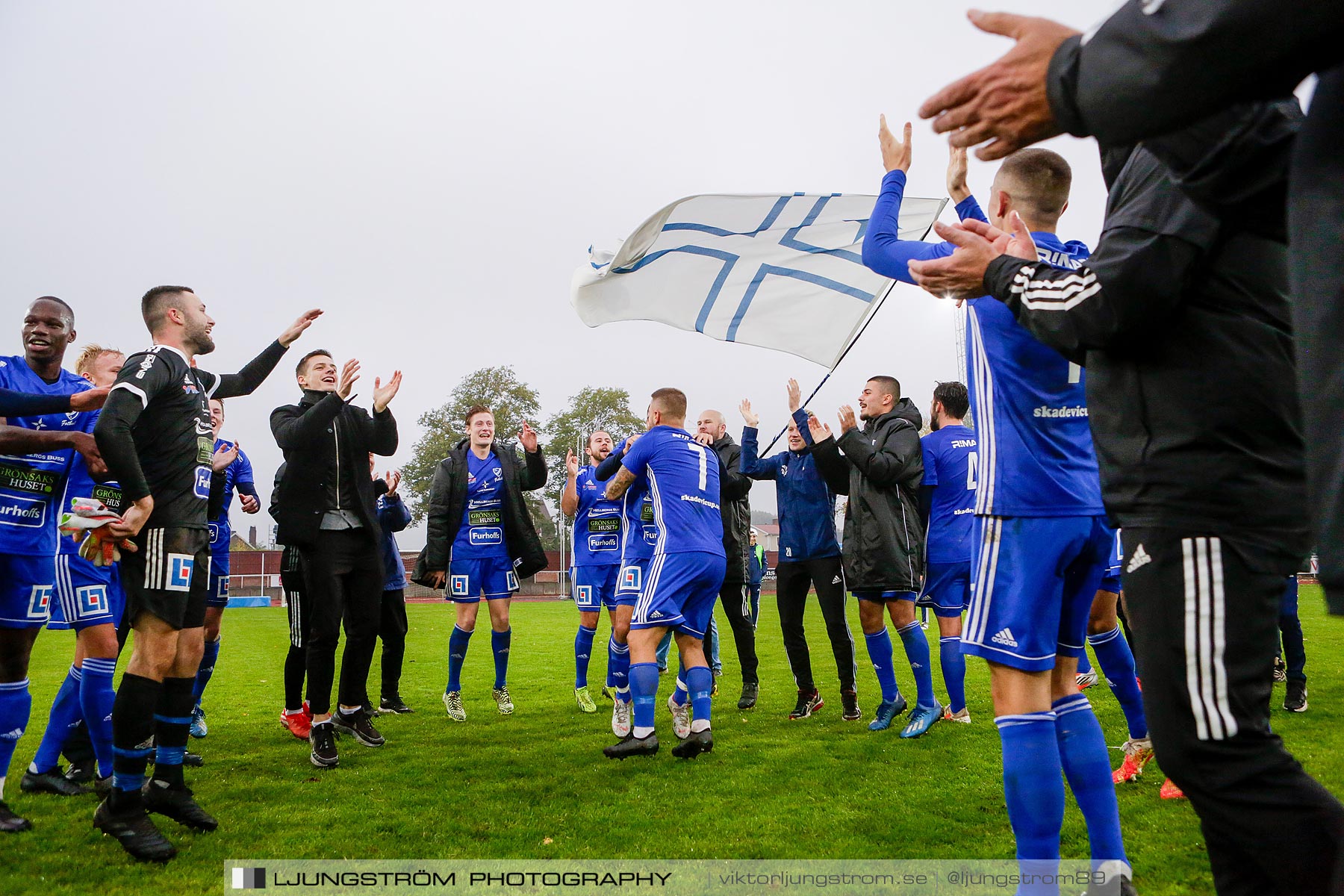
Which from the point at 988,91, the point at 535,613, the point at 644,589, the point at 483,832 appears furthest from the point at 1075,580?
the point at 535,613

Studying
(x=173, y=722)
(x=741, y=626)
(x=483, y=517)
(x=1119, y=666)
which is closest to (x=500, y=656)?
(x=483, y=517)

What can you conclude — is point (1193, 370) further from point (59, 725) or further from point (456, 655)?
point (456, 655)

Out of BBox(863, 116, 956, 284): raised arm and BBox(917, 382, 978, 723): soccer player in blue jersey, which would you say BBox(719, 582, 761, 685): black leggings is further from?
BBox(863, 116, 956, 284): raised arm

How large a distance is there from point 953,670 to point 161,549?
Result: 5727mm

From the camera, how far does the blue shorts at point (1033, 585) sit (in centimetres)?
306

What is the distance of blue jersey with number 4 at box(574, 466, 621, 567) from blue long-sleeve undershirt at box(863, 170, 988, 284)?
6.93 m

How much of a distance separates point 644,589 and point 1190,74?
5.60 meters

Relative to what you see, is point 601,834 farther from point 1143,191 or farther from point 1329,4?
point 1329,4

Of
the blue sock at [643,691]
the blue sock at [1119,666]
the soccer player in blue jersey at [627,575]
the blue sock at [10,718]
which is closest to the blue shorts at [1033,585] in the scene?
the blue sock at [1119,666]

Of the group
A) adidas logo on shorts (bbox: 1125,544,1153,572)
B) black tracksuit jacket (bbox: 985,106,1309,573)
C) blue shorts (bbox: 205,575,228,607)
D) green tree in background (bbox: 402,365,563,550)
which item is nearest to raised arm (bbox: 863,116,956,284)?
black tracksuit jacket (bbox: 985,106,1309,573)

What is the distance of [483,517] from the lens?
30.5 ft

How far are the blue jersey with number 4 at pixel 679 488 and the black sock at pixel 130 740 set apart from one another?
342 cm

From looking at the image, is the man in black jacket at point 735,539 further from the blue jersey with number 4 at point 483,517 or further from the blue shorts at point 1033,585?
the blue shorts at point 1033,585

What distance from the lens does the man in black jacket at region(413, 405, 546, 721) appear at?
9.02 m
